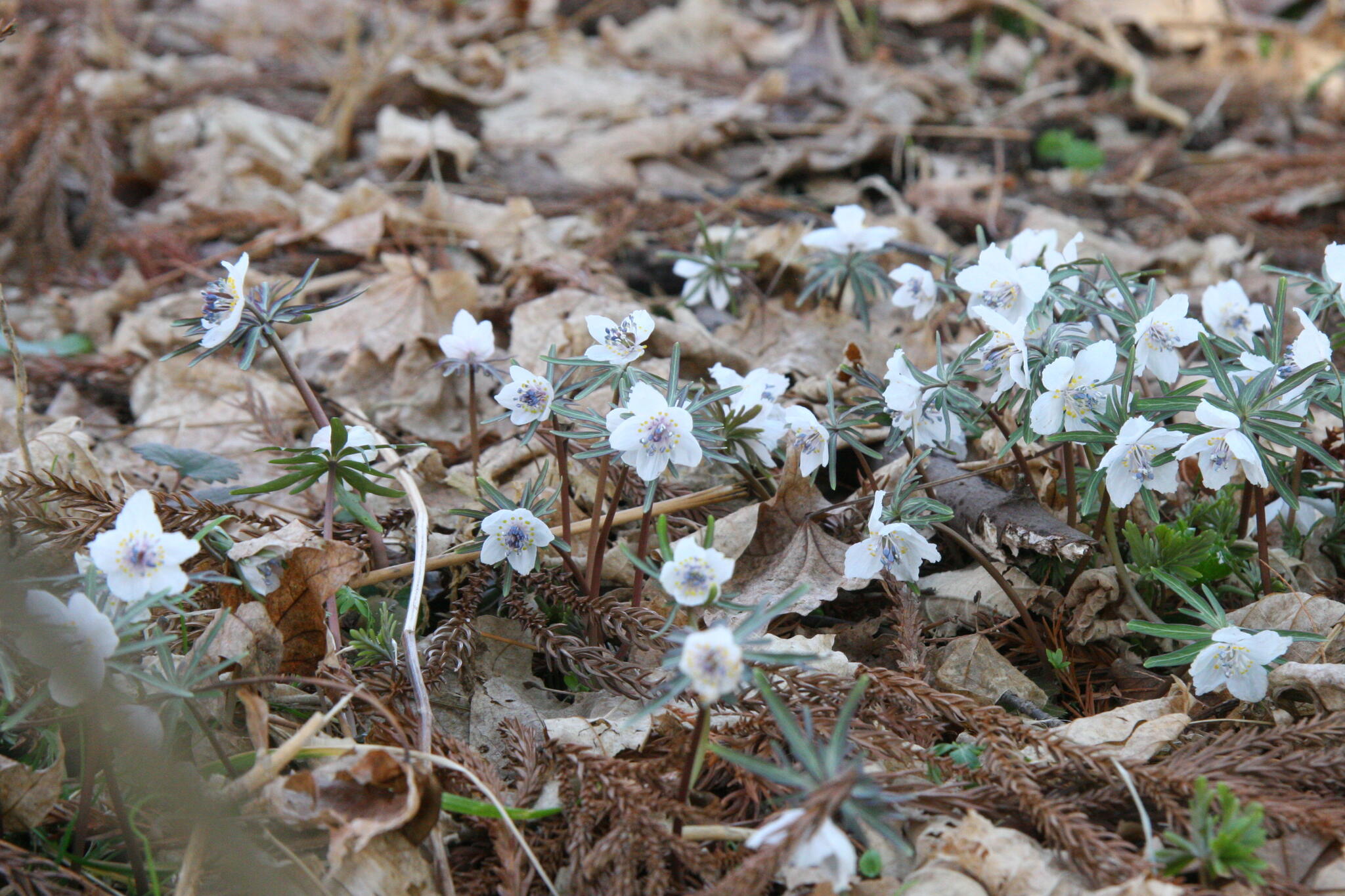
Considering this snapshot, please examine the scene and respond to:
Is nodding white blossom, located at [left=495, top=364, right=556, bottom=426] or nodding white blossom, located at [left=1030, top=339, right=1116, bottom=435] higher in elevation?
nodding white blossom, located at [left=1030, top=339, right=1116, bottom=435]

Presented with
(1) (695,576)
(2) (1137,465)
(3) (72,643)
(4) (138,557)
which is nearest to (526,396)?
(1) (695,576)

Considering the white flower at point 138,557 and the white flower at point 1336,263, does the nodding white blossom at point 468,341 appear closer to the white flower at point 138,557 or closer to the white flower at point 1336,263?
the white flower at point 138,557

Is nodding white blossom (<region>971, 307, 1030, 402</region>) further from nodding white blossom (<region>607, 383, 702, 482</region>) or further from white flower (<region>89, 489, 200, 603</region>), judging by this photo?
white flower (<region>89, 489, 200, 603</region>)

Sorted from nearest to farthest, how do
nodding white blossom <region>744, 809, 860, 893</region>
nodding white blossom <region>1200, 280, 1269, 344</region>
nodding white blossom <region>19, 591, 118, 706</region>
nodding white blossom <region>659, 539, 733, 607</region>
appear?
nodding white blossom <region>744, 809, 860, 893</region>
nodding white blossom <region>19, 591, 118, 706</region>
nodding white blossom <region>659, 539, 733, 607</region>
nodding white blossom <region>1200, 280, 1269, 344</region>

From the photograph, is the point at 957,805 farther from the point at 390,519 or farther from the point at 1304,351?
the point at 390,519

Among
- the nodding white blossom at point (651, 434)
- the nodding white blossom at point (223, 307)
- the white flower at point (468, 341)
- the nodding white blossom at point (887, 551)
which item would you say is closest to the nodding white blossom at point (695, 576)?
the nodding white blossom at point (651, 434)

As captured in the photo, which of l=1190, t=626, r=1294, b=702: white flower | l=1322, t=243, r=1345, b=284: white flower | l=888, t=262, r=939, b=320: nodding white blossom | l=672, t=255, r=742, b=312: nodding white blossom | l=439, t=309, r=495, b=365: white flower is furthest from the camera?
l=672, t=255, r=742, b=312: nodding white blossom

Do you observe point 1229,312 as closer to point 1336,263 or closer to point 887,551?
point 1336,263

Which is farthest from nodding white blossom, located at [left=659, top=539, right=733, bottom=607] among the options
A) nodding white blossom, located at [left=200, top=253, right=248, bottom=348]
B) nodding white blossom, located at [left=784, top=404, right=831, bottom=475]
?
nodding white blossom, located at [left=200, top=253, right=248, bottom=348]
